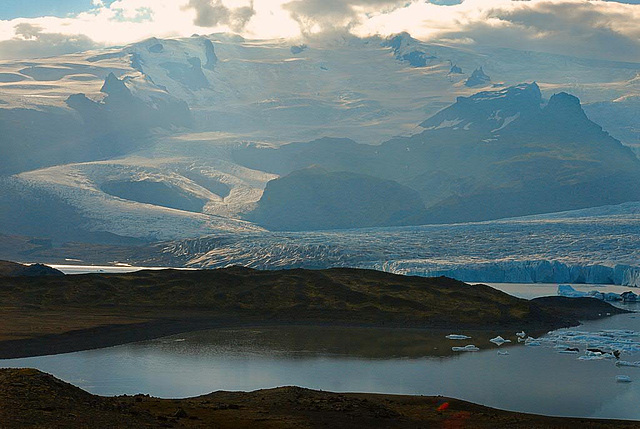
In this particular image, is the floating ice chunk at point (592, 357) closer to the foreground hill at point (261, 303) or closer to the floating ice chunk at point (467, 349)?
the floating ice chunk at point (467, 349)

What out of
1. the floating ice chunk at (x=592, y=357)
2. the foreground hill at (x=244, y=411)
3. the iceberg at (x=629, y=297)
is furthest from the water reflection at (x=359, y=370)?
the iceberg at (x=629, y=297)

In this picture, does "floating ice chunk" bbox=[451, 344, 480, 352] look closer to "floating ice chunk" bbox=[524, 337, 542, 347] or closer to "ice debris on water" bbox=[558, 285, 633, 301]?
"floating ice chunk" bbox=[524, 337, 542, 347]

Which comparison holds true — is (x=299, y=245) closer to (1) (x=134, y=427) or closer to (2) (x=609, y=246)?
(2) (x=609, y=246)

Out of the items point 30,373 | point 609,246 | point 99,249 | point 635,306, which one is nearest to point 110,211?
point 99,249

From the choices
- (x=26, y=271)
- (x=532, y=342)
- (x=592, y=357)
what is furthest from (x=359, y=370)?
(x=26, y=271)

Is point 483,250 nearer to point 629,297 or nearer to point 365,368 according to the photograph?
point 629,297

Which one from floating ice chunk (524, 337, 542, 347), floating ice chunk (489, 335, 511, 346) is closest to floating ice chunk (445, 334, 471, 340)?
floating ice chunk (489, 335, 511, 346)
